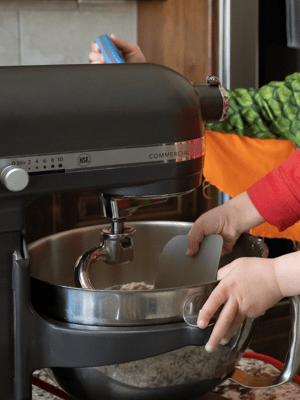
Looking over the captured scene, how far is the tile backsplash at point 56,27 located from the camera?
1514mm

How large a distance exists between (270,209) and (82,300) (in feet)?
1.09

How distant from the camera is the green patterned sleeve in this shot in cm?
104

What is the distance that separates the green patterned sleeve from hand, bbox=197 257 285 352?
2.03 ft

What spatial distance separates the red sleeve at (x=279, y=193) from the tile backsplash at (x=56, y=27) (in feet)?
3.57

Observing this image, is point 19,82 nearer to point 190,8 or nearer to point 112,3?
point 112,3

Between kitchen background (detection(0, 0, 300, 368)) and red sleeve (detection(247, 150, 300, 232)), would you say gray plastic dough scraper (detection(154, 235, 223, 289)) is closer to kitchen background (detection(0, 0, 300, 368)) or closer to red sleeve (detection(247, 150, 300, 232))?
red sleeve (detection(247, 150, 300, 232))

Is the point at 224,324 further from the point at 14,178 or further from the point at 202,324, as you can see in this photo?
the point at 14,178

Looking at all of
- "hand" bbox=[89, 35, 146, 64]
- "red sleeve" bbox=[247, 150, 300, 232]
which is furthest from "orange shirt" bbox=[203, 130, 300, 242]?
"red sleeve" bbox=[247, 150, 300, 232]

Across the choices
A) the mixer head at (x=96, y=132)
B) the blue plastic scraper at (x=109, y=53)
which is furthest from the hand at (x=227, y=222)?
the blue plastic scraper at (x=109, y=53)

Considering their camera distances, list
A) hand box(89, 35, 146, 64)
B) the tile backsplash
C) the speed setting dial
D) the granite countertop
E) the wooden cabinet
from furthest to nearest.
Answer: the wooden cabinet
the tile backsplash
hand box(89, 35, 146, 64)
the granite countertop
the speed setting dial

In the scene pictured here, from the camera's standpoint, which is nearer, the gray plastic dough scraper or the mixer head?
the mixer head

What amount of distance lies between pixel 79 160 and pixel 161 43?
4.41ft

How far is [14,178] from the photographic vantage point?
42cm

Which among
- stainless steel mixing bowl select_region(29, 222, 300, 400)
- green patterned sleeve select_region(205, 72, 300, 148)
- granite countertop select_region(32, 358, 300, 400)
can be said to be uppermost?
green patterned sleeve select_region(205, 72, 300, 148)
